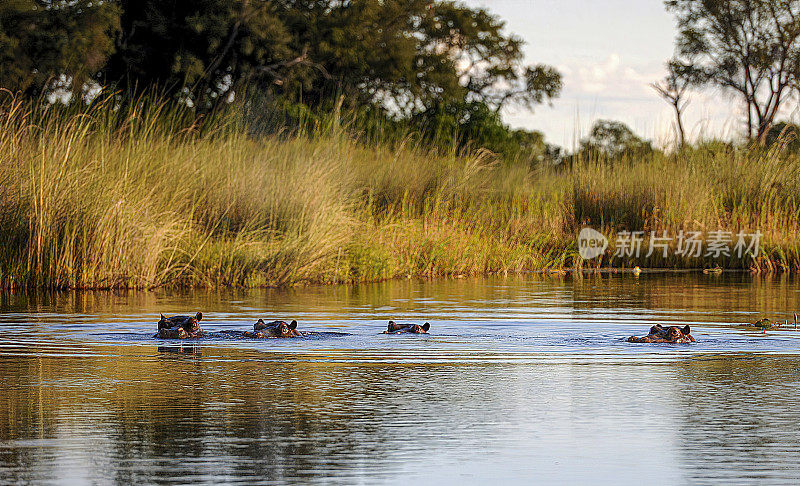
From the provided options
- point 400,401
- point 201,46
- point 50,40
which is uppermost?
point 201,46

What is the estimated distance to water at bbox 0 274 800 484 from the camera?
3615 millimetres

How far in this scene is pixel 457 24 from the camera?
39.7 meters

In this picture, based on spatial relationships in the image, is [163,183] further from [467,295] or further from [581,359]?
[581,359]

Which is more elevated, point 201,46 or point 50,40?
point 201,46

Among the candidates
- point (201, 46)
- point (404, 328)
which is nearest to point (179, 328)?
point (404, 328)

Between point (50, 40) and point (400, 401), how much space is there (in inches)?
909

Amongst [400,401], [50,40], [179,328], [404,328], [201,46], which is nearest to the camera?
[400,401]

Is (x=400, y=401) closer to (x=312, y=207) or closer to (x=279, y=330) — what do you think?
(x=279, y=330)

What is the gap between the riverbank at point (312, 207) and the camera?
11.6m

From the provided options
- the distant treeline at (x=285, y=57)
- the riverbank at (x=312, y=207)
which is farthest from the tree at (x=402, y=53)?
the riverbank at (x=312, y=207)

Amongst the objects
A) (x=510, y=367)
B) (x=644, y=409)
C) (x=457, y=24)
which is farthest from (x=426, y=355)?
(x=457, y=24)

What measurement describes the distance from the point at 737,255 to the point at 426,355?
11.8 meters

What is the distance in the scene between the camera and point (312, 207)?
13.3 m

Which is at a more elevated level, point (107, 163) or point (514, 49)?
point (514, 49)
